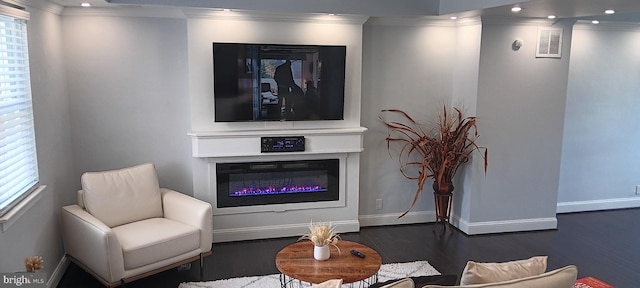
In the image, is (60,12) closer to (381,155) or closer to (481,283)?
(381,155)

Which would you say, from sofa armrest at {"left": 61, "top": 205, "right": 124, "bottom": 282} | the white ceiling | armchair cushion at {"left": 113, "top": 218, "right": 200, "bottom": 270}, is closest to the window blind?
sofa armrest at {"left": 61, "top": 205, "right": 124, "bottom": 282}

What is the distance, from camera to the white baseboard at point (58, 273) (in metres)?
3.70

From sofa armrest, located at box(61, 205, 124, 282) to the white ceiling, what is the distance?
1.68 meters

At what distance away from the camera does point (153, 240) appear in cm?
364

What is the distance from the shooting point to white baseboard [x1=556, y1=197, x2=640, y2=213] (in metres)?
5.95

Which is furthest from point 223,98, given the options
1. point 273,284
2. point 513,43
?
point 513,43

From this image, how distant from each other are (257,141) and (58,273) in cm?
194

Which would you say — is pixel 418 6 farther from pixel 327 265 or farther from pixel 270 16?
pixel 327 265

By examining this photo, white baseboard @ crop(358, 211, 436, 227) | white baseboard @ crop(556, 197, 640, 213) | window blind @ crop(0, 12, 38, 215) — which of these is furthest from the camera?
white baseboard @ crop(556, 197, 640, 213)

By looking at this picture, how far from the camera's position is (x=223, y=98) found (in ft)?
15.0

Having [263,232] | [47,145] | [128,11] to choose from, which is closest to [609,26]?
[263,232]

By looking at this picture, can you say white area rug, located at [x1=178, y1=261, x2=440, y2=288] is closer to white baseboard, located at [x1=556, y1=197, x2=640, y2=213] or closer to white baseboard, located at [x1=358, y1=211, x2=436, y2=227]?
white baseboard, located at [x1=358, y1=211, x2=436, y2=227]

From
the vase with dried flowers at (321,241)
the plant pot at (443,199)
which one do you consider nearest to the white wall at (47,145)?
the vase with dried flowers at (321,241)

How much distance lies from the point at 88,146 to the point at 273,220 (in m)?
1.84
